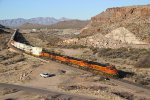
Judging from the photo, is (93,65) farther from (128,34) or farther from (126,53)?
(128,34)

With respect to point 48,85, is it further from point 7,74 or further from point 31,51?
point 31,51

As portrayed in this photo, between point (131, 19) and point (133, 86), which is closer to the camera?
point (133, 86)

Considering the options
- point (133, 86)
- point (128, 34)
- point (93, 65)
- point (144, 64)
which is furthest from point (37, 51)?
point (133, 86)

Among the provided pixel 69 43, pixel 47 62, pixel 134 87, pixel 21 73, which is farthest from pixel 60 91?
pixel 69 43

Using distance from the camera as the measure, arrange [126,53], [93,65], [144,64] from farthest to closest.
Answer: [126,53], [144,64], [93,65]

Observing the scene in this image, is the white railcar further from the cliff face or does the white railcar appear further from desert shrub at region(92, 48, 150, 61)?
the cliff face

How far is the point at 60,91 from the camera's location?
44.4 meters

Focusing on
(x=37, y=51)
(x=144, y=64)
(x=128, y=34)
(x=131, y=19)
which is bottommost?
(x=37, y=51)

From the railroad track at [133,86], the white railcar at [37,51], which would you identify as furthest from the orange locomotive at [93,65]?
the white railcar at [37,51]

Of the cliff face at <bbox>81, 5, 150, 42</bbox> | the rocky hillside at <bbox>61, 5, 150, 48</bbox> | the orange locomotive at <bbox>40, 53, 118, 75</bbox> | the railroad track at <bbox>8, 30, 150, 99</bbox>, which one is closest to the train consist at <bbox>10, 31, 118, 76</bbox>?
the orange locomotive at <bbox>40, 53, 118, 75</bbox>

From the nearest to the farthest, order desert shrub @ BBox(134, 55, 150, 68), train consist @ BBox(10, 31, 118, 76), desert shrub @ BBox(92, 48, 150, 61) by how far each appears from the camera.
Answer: train consist @ BBox(10, 31, 118, 76)
desert shrub @ BBox(134, 55, 150, 68)
desert shrub @ BBox(92, 48, 150, 61)

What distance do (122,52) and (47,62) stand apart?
2148cm

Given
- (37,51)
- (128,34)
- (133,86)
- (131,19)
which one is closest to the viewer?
(133,86)

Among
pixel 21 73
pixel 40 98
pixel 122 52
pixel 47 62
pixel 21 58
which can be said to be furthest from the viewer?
pixel 122 52
